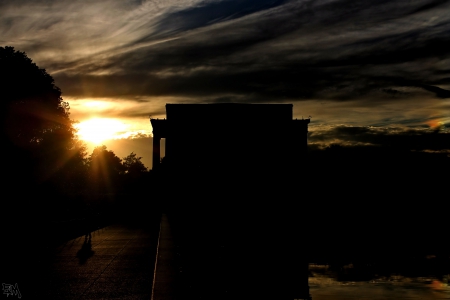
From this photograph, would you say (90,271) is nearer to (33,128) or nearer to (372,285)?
(372,285)

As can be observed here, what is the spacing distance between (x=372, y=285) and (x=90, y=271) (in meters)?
10.3

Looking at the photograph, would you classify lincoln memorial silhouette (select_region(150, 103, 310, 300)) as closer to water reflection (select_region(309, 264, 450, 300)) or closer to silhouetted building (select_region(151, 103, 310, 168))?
silhouetted building (select_region(151, 103, 310, 168))

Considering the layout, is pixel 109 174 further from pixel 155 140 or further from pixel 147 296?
pixel 147 296

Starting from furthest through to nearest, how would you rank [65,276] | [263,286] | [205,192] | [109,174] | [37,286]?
[109,174]
[205,192]
[263,286]
[65,276]
[37,286]

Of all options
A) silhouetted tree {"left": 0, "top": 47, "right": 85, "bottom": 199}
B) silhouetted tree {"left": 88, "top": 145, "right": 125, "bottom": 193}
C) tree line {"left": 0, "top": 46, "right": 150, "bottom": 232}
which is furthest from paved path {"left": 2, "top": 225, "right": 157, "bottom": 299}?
silhouetted tree {"left": 88, "top": 145, "right": 125, "bottom": 193}

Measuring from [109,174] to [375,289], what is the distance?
147827mm

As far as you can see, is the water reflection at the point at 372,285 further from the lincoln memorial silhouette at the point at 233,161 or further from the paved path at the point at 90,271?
the lincoln memorial silhouette at the point at 233,161

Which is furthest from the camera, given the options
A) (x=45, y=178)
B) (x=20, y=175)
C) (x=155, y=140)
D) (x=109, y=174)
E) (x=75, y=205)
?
(x=109, y=174)

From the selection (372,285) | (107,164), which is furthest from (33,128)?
(107,164)

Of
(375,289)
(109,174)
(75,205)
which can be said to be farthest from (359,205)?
(109,174)

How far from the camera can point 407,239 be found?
39.1 metres

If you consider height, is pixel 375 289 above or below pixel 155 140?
below

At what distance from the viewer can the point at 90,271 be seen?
1474 cm

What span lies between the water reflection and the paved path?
6381 mm
